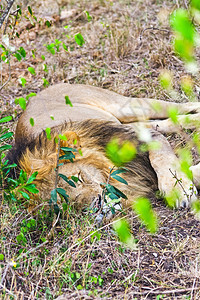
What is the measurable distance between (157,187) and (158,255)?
2.89ft

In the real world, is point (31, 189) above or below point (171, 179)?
above

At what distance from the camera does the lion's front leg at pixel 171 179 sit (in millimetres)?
2994

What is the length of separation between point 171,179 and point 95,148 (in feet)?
2.19

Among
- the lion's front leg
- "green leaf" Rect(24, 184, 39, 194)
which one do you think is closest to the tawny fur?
the lion's front leg

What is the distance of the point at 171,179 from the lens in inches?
124

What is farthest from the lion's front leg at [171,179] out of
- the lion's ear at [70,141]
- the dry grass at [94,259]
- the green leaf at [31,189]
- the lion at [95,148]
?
the green leaf at [31,189]

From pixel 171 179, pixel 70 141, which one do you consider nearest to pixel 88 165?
pixel 70 141

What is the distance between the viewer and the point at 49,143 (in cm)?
325

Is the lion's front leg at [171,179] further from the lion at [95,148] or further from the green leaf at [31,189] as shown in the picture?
the green leaf at [31,189]

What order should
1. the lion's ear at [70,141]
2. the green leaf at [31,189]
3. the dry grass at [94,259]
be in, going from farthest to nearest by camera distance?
the lion's ear at [70,141] < the green leaf at [31,189] < the dry grass at [94,259]

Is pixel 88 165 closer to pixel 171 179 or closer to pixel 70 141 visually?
pixel 70 141

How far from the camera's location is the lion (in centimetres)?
299

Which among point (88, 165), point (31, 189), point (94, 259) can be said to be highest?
point (31, 189)

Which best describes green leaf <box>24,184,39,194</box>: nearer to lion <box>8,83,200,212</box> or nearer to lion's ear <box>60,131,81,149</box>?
lion <box>8,83,200,212</box>
